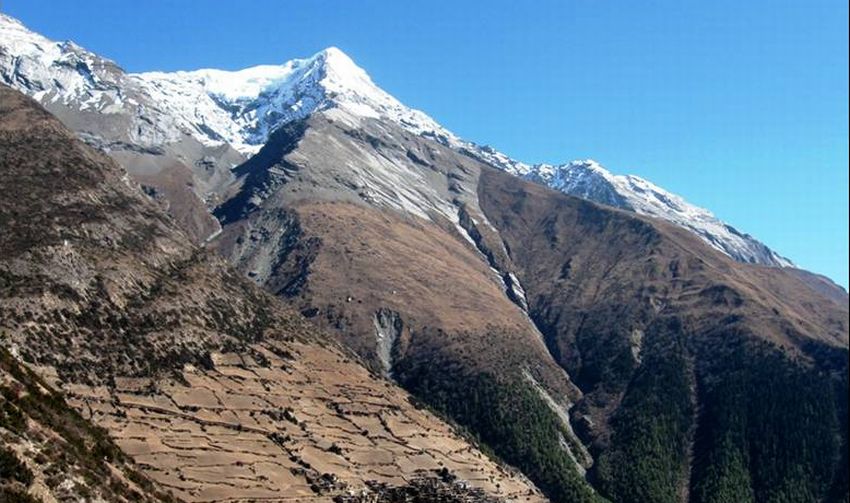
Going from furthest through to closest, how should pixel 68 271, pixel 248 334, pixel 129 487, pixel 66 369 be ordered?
pixel 248 334
pixel 68 271
pixel 66 369
pixel 129 487

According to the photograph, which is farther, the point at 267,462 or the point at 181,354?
the point at 181,354

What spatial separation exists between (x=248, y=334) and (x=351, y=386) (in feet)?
72.9

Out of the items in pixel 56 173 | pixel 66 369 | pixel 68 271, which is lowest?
pixel 66 369

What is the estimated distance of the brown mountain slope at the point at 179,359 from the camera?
381 feet

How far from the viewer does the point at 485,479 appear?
149000 millimetres

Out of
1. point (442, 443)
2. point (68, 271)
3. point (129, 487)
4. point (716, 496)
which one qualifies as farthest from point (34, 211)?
point (716, 496)

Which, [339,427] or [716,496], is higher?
[716,496]

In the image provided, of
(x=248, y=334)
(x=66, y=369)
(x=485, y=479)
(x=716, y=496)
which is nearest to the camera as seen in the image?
(x=66, y=369)

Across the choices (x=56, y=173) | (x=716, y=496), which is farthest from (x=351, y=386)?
(x=716, y=496)

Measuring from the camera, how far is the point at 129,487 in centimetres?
7062

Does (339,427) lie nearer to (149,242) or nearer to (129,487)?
(149,242)

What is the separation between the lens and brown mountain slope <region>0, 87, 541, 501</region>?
11619 centimetres

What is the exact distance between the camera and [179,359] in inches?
5502

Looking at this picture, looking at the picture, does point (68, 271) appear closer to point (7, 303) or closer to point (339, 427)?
point (7, 303)
